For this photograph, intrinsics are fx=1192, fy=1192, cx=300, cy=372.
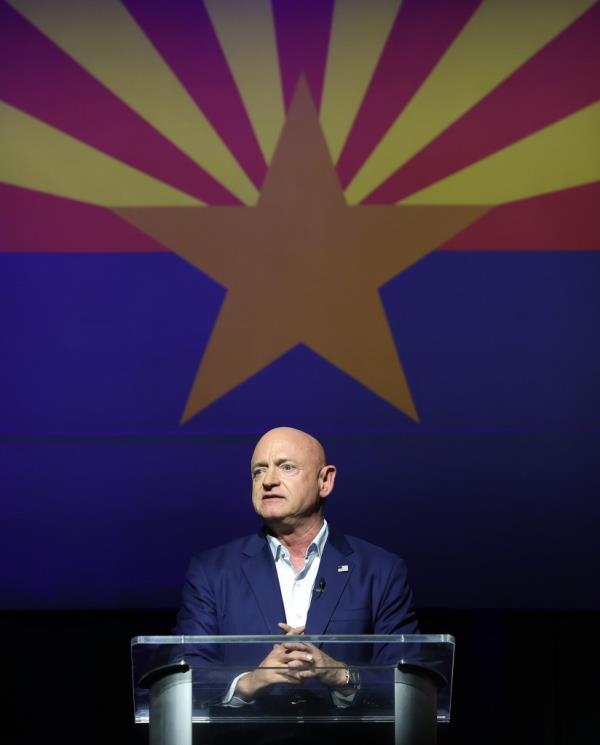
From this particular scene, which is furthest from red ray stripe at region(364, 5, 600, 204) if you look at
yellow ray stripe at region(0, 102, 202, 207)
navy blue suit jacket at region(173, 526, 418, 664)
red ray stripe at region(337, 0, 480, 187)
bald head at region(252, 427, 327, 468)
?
navy blue suit jacket at region(173, 526, 418, 664)

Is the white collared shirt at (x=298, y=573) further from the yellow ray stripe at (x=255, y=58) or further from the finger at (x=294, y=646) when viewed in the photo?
the yellow ray stripe at (x=255, y=58)

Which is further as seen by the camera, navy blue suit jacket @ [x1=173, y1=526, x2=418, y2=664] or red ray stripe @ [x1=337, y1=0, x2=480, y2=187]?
red ray stripe @ [x1=337, y1=0, x2=480, y2=187]

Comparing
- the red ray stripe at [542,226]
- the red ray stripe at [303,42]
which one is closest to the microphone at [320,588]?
the red ray stripe at [542,226]

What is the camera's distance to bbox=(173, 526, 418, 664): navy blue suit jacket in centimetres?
276

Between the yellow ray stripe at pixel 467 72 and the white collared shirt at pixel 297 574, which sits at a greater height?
the yellow ray stripe at pixel 467 72

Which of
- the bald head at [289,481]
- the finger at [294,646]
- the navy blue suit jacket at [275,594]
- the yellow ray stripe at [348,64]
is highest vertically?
the yellow ray stripe at [348,64]

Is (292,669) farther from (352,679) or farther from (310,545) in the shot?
(310,545)

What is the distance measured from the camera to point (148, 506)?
3.45 metres

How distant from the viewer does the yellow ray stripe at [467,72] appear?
139 inches

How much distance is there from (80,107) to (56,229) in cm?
37

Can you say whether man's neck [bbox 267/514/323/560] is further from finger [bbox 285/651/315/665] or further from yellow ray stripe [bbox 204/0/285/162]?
yellow ray stripe [bbox 204/0/285/162]

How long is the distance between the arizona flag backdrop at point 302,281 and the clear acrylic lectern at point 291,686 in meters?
1.48

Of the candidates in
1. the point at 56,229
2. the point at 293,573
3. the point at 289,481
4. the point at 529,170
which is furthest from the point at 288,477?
the point at 529,170

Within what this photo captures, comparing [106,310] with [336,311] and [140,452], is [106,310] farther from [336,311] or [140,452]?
[336,311]
